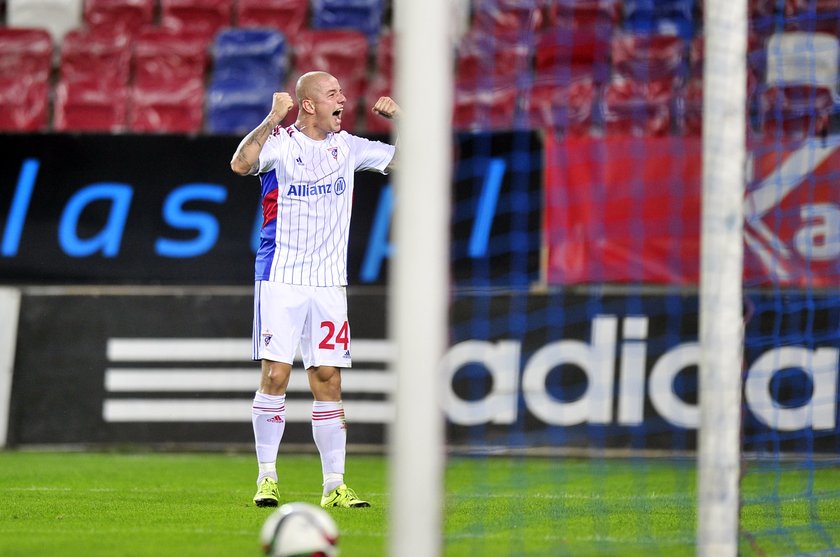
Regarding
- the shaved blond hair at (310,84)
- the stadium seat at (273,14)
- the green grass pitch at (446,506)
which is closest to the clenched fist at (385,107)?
the shaved blond hair at (310,84)

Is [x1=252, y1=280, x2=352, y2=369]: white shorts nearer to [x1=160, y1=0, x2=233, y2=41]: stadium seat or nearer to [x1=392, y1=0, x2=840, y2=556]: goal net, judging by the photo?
[x1=392, y1=0, x2=840, y2=556]: goal net

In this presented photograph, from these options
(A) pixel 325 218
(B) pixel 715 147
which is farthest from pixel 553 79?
(B) pixel 715 147

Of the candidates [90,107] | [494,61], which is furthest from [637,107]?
[90,107]

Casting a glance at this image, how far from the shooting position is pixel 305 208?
6.21 m

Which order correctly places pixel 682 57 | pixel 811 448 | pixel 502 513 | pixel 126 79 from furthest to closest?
1. pixel 126 79
2. pixel 682 57
3. pixel 811 448
4. pixel 502 513

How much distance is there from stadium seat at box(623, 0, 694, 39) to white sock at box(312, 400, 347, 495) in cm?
593

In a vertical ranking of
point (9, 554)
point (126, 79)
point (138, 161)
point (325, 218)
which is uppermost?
point (126, 79)

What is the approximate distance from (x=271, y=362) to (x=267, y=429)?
0.29m

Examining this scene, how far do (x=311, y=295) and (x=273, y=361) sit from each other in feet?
1.10

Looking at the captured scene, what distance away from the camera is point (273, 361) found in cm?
613

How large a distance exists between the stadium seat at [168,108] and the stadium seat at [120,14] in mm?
1167

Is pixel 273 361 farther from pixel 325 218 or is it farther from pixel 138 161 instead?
pixel 138 161

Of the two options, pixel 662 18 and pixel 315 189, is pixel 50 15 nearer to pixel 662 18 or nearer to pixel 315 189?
pixel 662 18

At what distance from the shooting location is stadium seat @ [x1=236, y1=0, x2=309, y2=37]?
1230cm
